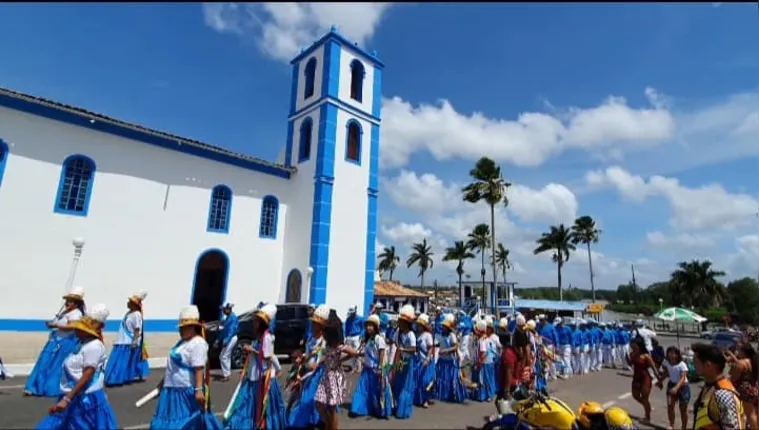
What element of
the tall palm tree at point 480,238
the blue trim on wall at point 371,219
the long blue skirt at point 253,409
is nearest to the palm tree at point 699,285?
the tall palm tree at point 480,238

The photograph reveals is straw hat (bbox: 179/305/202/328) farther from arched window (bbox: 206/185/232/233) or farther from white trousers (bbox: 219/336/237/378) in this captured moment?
arched window (bbox: 206/185/232/233)

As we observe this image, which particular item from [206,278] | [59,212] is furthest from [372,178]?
[59,212]

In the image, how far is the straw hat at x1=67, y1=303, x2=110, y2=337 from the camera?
433cm

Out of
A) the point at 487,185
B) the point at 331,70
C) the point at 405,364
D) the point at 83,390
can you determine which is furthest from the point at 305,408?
the point at 487,185

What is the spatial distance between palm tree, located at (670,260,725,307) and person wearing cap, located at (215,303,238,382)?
55.9 meters

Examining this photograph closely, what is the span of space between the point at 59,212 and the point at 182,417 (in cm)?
1120

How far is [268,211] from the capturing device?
18125 millimetres

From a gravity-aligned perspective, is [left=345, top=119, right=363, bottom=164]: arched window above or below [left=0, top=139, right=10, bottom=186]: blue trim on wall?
above

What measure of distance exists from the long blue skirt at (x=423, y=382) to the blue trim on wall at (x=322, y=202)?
30.9 ft

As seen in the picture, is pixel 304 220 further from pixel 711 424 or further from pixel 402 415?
pixel 711 424

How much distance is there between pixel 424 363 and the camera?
308 inches

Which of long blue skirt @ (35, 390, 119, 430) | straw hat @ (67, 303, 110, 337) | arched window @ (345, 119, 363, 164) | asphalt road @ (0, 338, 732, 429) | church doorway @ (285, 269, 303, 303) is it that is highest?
arched window @ (345, 119, 363, 164)

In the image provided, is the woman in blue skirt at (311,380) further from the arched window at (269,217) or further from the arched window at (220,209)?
the arched window at (269,217)

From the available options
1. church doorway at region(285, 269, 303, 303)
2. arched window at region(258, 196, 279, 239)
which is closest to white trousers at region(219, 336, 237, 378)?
church doorway at region(285, 269, 303, 303)
